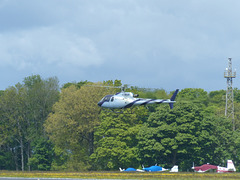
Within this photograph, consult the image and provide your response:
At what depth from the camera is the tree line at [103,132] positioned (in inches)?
4107

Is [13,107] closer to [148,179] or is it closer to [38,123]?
[38,123]

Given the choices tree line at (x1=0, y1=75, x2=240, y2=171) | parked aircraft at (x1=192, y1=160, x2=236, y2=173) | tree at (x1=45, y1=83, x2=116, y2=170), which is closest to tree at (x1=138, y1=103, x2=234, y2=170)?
tree line at (x1=0, y1=75, x2=240, y2=171)

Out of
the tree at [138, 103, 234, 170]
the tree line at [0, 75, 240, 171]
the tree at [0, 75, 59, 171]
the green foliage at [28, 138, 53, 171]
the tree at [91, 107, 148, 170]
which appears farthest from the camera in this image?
the tree at [0, 75, 59, 171]

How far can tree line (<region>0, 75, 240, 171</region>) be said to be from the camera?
10431 centimetres

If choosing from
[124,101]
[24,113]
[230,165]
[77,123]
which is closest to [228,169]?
[230,165]

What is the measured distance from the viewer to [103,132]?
115 metres

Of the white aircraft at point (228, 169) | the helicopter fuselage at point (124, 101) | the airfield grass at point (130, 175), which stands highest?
the helicopter fuselage at point (124, 101)

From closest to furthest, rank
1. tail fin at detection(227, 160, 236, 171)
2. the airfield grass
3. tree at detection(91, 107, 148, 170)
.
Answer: the airfield grass < tail fin at detection(227, 160, 236, 171) < tree at detection(91, 107, 148, 170)

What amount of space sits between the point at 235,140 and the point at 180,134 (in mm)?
15745

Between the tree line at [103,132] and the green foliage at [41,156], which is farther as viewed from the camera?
the green foliage at [41,156]

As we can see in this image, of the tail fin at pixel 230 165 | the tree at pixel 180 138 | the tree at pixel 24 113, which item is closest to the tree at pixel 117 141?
the tree at pixel 180 138

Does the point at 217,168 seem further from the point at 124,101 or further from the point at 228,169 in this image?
the point at 124,101

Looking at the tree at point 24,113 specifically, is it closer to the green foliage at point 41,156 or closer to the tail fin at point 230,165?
the green foliage at point 41,156

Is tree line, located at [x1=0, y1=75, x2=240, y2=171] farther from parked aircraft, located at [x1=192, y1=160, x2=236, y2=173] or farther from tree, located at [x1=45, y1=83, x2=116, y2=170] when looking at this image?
parked aircraft, located at [x1=192, y1=160, x2=236, y2=173]
